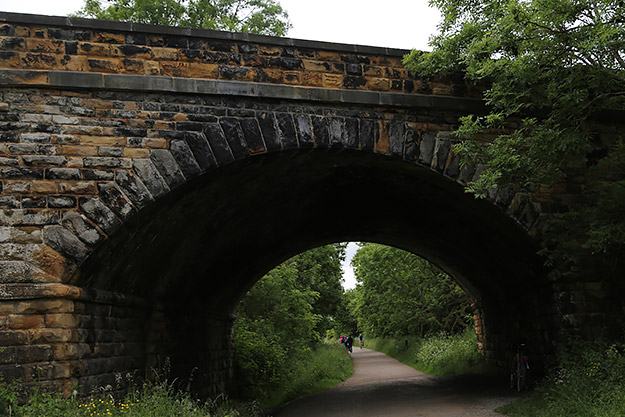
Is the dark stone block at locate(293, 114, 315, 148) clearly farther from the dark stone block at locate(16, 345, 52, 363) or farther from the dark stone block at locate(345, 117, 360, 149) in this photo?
the dark stone block at locate(16, 345, 52, 363)

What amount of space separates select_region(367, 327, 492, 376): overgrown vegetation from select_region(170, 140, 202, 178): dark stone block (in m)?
10.4

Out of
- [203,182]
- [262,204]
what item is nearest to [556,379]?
[262,204]

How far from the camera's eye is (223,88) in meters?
7.65

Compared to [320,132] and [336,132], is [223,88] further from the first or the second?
[336,132]

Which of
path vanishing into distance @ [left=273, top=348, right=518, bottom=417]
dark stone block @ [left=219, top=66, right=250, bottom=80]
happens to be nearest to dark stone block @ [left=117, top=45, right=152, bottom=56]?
dark stone block @ [left=219, top=66, right=250, bottom=80]

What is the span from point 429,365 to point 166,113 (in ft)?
47.3

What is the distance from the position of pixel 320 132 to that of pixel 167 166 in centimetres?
221

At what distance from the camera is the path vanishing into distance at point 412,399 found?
9.55 meters

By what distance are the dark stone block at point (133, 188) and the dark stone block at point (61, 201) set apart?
1.91 ft

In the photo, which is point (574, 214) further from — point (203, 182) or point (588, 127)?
point (203, 182)

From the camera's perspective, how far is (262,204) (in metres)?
9.92

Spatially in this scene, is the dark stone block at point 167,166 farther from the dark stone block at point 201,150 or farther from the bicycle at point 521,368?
the bicycle at point 521,368

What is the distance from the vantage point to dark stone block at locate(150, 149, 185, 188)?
23.6ft

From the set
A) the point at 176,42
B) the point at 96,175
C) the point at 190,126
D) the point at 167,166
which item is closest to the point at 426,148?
the point at 190,126
